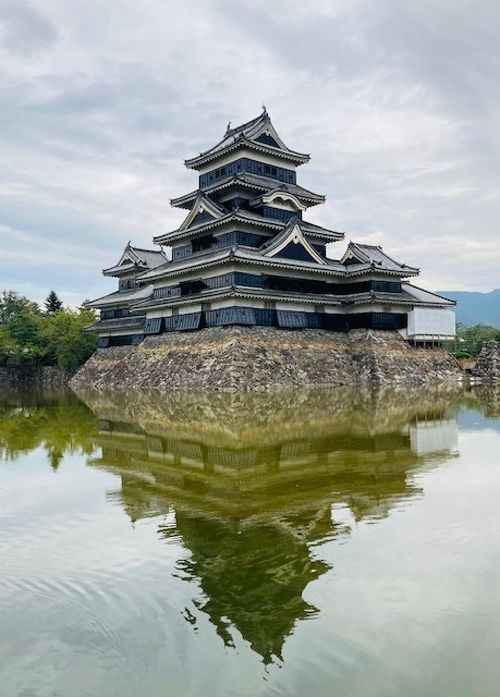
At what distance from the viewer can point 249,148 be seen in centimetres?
4153

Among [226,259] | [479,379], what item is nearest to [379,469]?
[226,259]

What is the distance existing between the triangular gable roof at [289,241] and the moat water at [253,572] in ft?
82.0

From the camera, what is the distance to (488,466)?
12328 mm

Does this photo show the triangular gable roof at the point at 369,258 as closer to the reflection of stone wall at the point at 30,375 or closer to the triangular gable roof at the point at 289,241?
the triangular gable roof at the point at 289,241

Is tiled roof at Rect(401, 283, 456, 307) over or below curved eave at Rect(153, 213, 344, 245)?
below

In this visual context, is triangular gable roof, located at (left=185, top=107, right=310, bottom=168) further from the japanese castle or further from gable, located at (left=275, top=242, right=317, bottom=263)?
gable, located at (left=275, top=242, right=317, bottom=263)

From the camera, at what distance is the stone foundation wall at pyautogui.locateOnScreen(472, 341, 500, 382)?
46.1 metres

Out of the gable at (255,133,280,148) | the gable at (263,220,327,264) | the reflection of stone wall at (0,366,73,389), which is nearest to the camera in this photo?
the gable at (263,220,327,264)

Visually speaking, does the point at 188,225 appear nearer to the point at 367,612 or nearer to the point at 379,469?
the point at 379,469

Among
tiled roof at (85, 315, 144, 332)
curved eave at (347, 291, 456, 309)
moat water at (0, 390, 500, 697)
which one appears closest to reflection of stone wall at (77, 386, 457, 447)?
moat water at (0, 390, 500, 697)

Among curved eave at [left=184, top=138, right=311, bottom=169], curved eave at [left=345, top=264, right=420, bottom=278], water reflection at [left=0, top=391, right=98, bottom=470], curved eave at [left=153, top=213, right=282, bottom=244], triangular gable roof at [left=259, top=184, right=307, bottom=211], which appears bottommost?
water reflection at [left=0, top=391, right=98, bottom=470]

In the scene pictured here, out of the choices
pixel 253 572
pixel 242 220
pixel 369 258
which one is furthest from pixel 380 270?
pixel 253 572

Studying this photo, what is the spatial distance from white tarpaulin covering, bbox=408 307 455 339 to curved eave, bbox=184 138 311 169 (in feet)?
47.0

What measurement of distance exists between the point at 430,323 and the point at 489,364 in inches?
252
